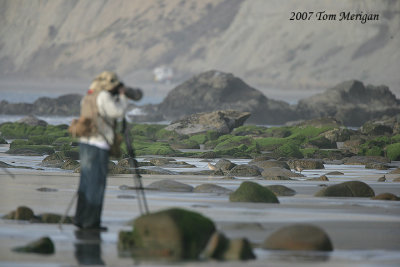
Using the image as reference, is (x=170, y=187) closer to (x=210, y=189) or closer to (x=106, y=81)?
(x=210, y=189)

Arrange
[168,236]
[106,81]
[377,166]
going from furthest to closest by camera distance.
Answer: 1. [377,166]
2. [106,81]
3. [168,236]

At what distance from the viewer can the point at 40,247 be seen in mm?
7375

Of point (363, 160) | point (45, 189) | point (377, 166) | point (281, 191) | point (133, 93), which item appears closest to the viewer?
point (133, 93)

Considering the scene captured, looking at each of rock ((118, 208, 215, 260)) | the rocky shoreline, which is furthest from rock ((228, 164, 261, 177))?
the rocky shoreline

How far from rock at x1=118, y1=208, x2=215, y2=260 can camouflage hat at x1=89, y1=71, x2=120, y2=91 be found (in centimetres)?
175

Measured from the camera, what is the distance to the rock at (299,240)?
7.80m

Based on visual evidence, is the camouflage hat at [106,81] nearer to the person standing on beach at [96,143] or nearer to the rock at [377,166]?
the person standing on beach at [96,143]

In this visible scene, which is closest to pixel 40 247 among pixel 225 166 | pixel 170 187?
pixel 170 187

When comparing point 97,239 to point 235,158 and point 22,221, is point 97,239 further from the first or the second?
point 235,158

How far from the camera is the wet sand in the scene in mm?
7273

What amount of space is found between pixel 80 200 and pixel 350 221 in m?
3.46

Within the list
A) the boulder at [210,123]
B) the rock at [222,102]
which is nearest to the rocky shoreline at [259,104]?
the rock at [222,102]

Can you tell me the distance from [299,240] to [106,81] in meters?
2.72

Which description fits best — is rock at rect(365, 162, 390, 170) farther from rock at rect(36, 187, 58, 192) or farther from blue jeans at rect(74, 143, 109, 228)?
blue jeans at rect(74, 143, 109, 228)
